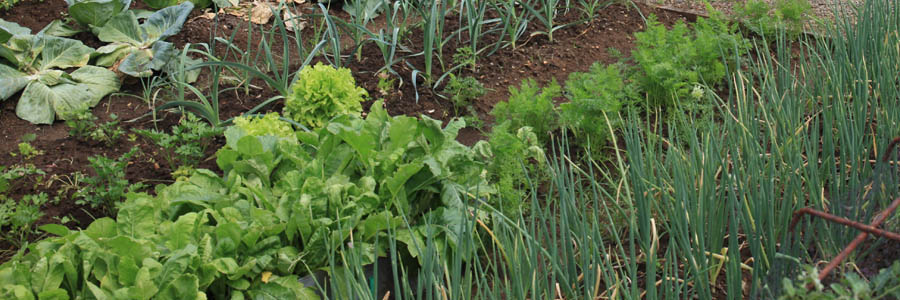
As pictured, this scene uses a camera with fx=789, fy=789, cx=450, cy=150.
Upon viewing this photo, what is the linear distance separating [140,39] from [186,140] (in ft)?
4.51

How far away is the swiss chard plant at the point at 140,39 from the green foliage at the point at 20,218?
1180 mm

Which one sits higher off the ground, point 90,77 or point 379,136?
point 379,136

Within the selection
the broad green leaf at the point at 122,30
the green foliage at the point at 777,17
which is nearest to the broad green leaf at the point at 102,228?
the broad green leaf at the point at 122,30

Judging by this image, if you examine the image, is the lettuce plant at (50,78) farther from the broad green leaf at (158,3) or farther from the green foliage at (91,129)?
the broad green leaf at (158,3)

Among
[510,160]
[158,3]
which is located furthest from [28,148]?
[510,160]

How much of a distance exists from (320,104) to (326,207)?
3.34 feet

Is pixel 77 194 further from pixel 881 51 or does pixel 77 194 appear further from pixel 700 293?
pixel 881 51

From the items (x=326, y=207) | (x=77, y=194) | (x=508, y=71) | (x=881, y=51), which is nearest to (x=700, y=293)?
(x=326, y=207)

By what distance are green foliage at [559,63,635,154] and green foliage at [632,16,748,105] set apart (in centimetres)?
21

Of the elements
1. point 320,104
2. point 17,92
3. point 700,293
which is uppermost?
point 700,293

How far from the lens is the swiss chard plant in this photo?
395cm

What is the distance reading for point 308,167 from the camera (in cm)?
255

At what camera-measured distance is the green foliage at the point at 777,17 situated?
424cm

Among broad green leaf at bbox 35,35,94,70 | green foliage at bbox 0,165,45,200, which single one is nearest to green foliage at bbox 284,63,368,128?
green foliage at bbox 0,165,45,200
